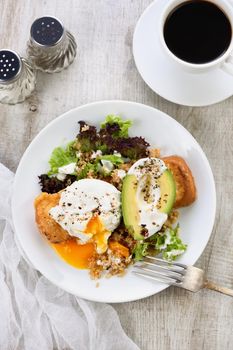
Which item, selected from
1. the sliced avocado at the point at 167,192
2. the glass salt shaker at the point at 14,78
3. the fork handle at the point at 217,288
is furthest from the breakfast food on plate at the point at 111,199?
the glass salt shaker at the point at 14,78

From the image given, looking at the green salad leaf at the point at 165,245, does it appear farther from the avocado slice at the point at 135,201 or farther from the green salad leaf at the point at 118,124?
the green salad leaf at the point at 118,124

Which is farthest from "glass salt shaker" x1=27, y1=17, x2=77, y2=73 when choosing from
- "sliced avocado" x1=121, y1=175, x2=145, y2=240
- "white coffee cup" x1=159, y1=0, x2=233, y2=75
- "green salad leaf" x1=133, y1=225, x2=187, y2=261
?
"green salad leaf" x1=133, y1=225, x2=187, y2=261

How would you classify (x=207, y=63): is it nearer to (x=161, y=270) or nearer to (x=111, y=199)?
(x=111, y=199)

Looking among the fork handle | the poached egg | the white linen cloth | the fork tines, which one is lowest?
the white linen cloth

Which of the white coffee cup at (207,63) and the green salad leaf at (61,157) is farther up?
the white coffee cup at (207,63)

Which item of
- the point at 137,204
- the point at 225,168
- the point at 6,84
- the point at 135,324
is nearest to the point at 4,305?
the point at 135,324

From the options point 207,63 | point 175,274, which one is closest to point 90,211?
point 175,274

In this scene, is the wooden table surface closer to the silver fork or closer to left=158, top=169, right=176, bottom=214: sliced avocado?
the silver fork
